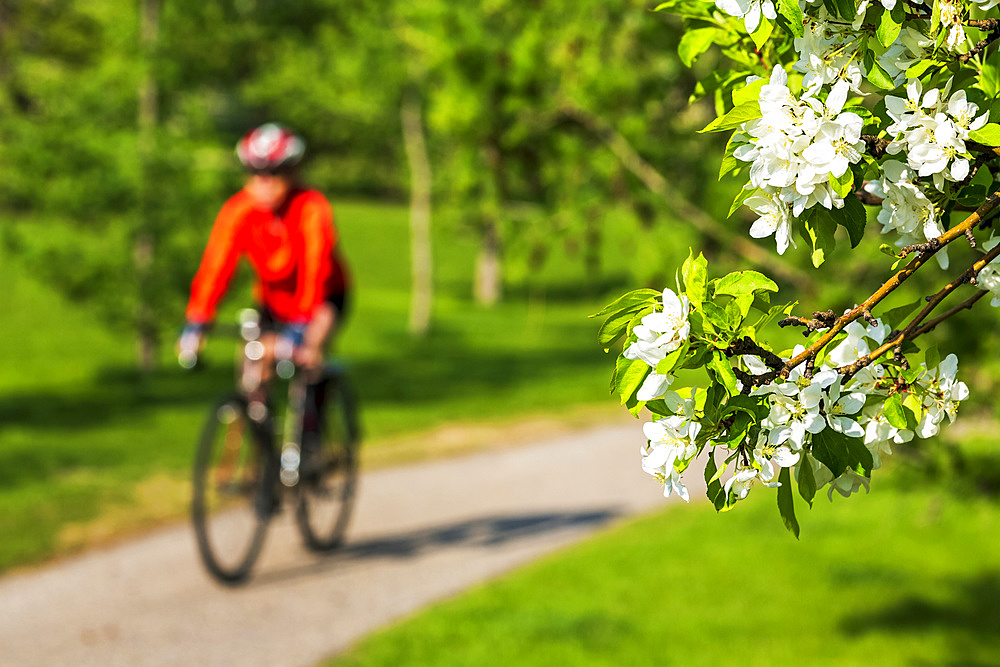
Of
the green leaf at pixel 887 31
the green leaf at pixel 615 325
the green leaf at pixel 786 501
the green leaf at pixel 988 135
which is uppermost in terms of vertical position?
the green leaf at pixel 887 31

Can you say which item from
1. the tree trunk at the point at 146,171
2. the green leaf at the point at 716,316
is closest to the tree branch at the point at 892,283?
the green leaf at the point at 716,316

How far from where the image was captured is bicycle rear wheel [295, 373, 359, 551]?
593cm

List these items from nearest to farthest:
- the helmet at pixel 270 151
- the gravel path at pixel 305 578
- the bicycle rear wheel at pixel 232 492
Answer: the gravel path at pixel 305 578, the bicycle rear wheel at pixel 232 492, the helmet at pixel 270 151

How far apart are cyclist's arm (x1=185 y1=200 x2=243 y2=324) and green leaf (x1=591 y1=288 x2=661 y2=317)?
4.39 m

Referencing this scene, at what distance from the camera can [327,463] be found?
6.16 metres

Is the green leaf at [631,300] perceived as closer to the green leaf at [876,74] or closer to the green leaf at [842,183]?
the green leaf at [842,183]

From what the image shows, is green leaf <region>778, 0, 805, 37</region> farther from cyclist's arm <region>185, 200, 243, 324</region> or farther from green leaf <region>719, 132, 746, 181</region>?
cyclist's arm <region>185, 200, 243, 324</region>

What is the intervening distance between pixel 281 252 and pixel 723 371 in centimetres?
480

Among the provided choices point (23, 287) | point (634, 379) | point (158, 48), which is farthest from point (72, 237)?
point (23, 287)

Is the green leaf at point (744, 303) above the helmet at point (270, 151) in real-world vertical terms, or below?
below

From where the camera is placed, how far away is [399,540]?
6656mm

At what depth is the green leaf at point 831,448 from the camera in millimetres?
1487

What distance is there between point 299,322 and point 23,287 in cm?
2116

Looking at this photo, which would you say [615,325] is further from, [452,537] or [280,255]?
[452,537]
